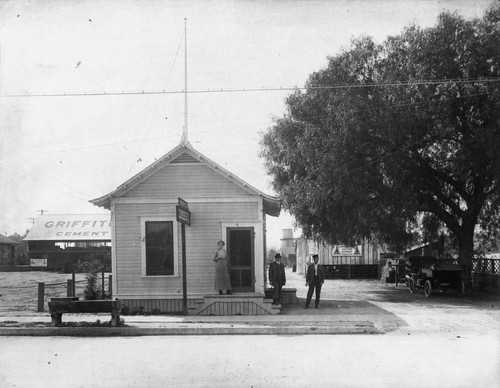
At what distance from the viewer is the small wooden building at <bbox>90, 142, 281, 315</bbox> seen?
52.6ft

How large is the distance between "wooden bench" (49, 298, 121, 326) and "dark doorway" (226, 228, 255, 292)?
4439mm

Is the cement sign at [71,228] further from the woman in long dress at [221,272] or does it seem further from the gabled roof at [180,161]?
the woman in long dress at [221,272]

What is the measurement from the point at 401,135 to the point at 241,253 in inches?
361

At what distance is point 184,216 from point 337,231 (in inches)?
412

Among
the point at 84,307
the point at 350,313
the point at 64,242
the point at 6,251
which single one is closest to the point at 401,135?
the point at 350,313

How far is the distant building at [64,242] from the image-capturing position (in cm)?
5069

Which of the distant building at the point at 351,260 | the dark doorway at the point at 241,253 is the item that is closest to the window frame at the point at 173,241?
the dark doorway at the point at 241,253

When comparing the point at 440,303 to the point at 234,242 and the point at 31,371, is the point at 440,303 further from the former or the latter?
the point at 31,371

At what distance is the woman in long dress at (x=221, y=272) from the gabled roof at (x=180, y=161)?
77.8 inches

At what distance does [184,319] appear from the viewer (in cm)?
1380

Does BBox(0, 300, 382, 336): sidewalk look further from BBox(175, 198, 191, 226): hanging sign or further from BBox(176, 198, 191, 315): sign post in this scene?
BBox(175, 198, 191, 226): hanging sign

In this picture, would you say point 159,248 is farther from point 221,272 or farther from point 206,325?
point 206,325

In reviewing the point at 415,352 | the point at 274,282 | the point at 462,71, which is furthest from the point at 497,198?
the point at 415,352

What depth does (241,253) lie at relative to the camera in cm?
1617
